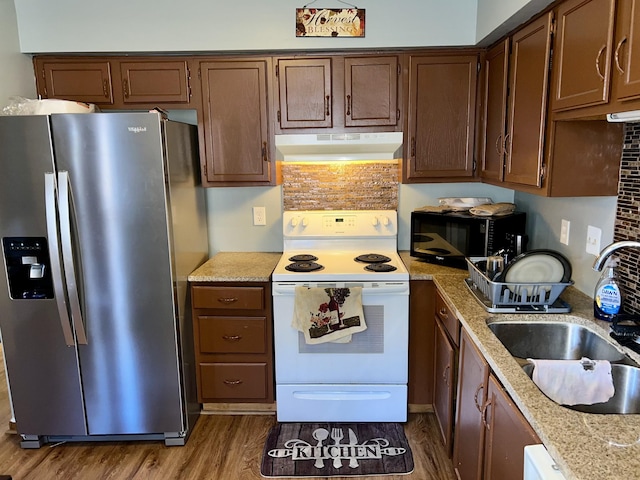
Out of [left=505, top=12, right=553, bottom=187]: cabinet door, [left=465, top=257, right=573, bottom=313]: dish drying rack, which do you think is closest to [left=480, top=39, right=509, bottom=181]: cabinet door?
[left=505, top=12, right=553, bottom=187]: cabinet door

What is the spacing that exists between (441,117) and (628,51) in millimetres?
1363

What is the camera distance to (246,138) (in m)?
2.69

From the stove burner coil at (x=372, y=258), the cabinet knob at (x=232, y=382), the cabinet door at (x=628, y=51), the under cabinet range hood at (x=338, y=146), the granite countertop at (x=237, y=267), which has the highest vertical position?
the cabinet door at (x=628, y=51)

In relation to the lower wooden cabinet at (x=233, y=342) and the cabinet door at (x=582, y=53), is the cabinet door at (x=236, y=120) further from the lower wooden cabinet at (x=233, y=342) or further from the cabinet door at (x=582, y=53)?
the cabinet door at (x=582, y=53)

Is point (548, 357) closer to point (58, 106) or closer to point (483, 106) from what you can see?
point (483, 106)

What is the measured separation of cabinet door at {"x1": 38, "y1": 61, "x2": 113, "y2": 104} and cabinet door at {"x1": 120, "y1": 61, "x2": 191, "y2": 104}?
0.11 metres

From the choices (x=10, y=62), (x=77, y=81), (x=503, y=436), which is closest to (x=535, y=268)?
(x=503, y=436)

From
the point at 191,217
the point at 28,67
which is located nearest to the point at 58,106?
the point at 28,67

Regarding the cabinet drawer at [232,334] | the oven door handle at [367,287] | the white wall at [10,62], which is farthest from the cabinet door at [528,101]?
the white wall at [10,62]

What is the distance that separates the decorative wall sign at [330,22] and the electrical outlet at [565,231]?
4.84ft

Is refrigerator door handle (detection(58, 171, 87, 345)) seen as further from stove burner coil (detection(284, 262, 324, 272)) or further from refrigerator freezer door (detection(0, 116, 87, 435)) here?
stove burner coil (detection(284, 262, 324, 272))

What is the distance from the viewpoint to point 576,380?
57.2 inches

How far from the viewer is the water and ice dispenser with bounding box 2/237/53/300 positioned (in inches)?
86.9

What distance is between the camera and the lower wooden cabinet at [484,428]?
4.21ft
